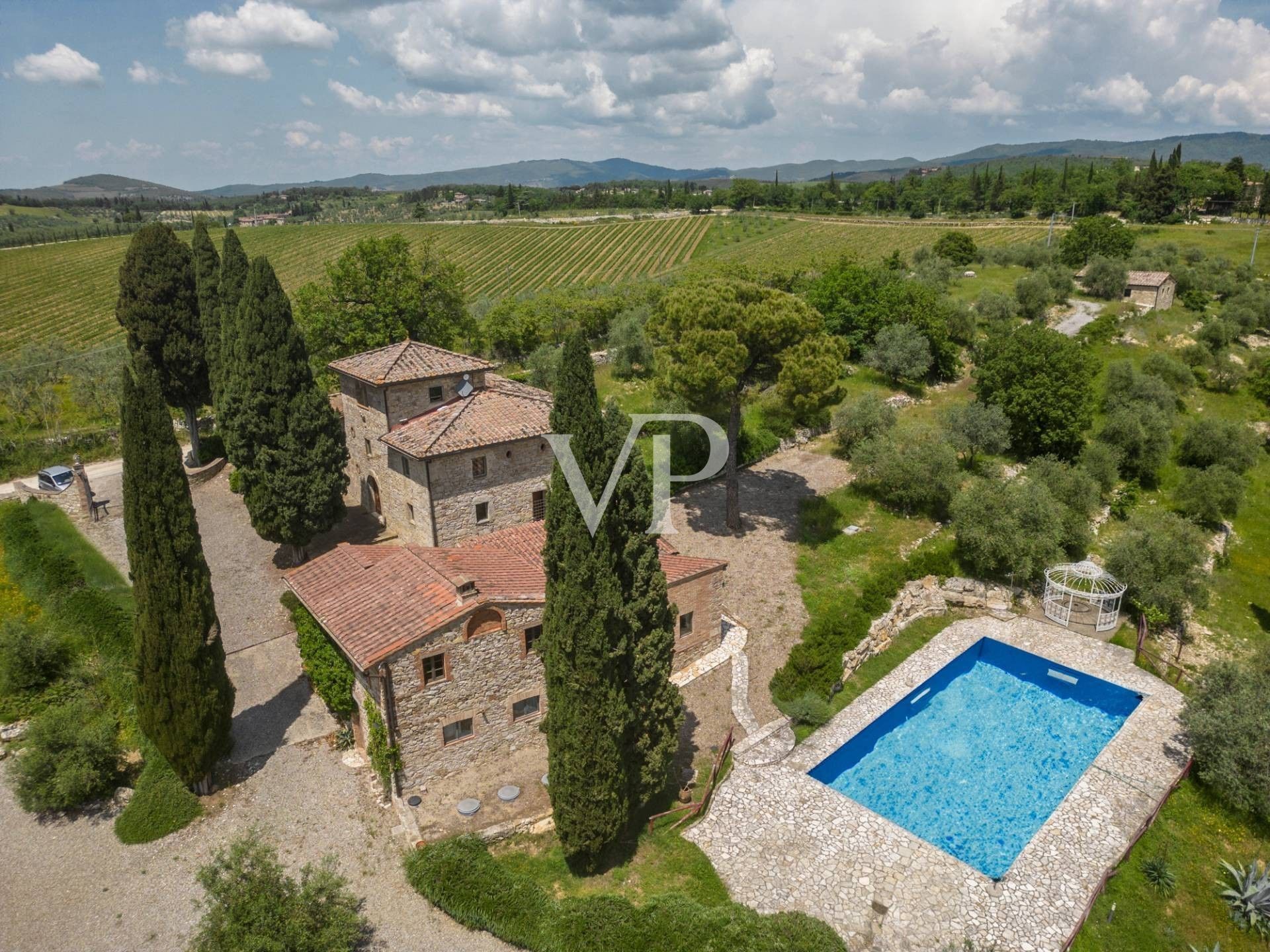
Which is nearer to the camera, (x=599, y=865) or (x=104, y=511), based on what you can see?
(x=599, y=865)

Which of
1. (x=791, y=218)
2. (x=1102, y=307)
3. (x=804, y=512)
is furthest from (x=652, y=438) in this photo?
(x=791, y=218)

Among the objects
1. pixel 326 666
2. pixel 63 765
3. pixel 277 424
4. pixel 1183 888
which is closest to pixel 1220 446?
pixel 1183 888

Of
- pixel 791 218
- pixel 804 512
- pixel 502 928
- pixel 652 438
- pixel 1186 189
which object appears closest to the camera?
pixel 502 928

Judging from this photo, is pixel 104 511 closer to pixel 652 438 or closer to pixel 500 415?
pixel 500 415

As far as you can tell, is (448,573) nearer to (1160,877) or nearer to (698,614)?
(698,614)

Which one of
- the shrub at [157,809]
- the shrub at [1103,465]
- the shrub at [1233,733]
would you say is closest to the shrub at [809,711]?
the shrub at [1233,733]

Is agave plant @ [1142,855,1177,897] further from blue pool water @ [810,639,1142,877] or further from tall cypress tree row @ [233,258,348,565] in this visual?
tall cypress tree row @ [233,258,348,565]

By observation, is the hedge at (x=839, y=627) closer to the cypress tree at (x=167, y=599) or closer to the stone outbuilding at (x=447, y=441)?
the stone outbuilding at (x=447, y=441)
